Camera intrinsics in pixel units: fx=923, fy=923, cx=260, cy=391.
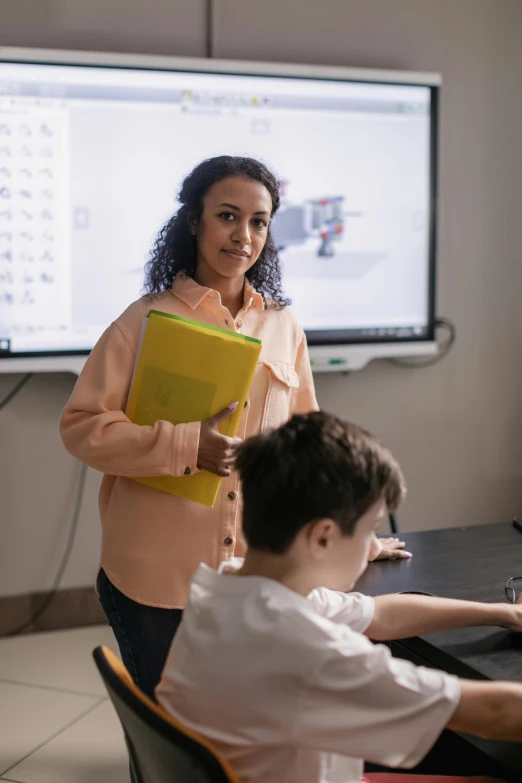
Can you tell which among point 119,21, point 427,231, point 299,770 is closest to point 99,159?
point 119,21

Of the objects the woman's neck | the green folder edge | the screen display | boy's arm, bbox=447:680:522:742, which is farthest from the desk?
the screen display

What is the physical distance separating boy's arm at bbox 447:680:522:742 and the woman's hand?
A: 66 cm

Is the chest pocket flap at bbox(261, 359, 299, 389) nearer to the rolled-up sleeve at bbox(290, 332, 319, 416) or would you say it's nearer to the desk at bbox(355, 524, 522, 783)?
the rolled-up sleeve at bbox(290, 332, 319, 416)

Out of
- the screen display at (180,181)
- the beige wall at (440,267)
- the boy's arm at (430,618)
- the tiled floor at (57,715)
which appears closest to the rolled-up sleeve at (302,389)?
the boy's arm at (430,618)

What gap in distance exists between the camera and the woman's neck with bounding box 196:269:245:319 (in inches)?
70.4

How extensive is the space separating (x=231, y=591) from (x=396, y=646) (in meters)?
0.47

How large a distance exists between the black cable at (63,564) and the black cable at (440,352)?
127 centimetres

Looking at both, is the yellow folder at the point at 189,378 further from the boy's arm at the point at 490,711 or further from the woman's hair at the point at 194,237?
the boy's arm at the point at 490,711

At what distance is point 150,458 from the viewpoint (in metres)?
1.59

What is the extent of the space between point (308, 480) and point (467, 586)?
0.59 meters

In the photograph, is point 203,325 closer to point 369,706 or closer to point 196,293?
point 196,293

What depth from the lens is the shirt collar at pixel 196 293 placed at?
1.74 m

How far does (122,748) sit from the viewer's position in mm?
2449

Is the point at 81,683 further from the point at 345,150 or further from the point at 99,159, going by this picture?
the point at 345,150
